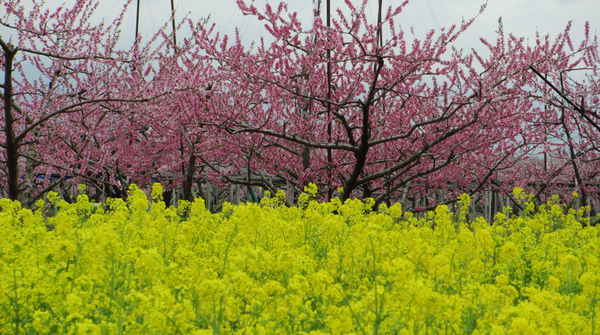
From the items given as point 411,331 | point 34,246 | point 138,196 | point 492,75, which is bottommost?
point 411,331

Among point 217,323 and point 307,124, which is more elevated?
point 307,124

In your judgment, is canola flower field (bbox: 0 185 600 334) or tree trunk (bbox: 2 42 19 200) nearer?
canola flower field (bbox: 0 185 600 334)

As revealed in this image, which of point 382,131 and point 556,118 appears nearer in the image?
point 382,131

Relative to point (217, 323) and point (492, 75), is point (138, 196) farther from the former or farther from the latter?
point (492, 75)

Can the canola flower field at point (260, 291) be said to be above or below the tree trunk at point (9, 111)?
below

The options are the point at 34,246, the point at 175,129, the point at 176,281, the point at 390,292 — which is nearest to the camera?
the point at 390,292

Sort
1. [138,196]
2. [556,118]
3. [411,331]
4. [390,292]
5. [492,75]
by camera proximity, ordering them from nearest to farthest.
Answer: [411,331] < [390,292] < [138,196] < [492,75] < [556,118]

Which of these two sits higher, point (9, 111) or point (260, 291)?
point (9, 111)

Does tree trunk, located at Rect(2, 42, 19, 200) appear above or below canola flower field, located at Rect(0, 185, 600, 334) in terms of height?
above

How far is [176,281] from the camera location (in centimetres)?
373

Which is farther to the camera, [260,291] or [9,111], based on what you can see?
[9,111]

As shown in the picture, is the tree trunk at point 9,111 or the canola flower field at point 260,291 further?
the tree trunk at point 9,111

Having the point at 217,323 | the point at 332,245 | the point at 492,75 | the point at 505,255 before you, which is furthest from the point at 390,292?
the point at 492,75

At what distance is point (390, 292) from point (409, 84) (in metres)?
7.70
